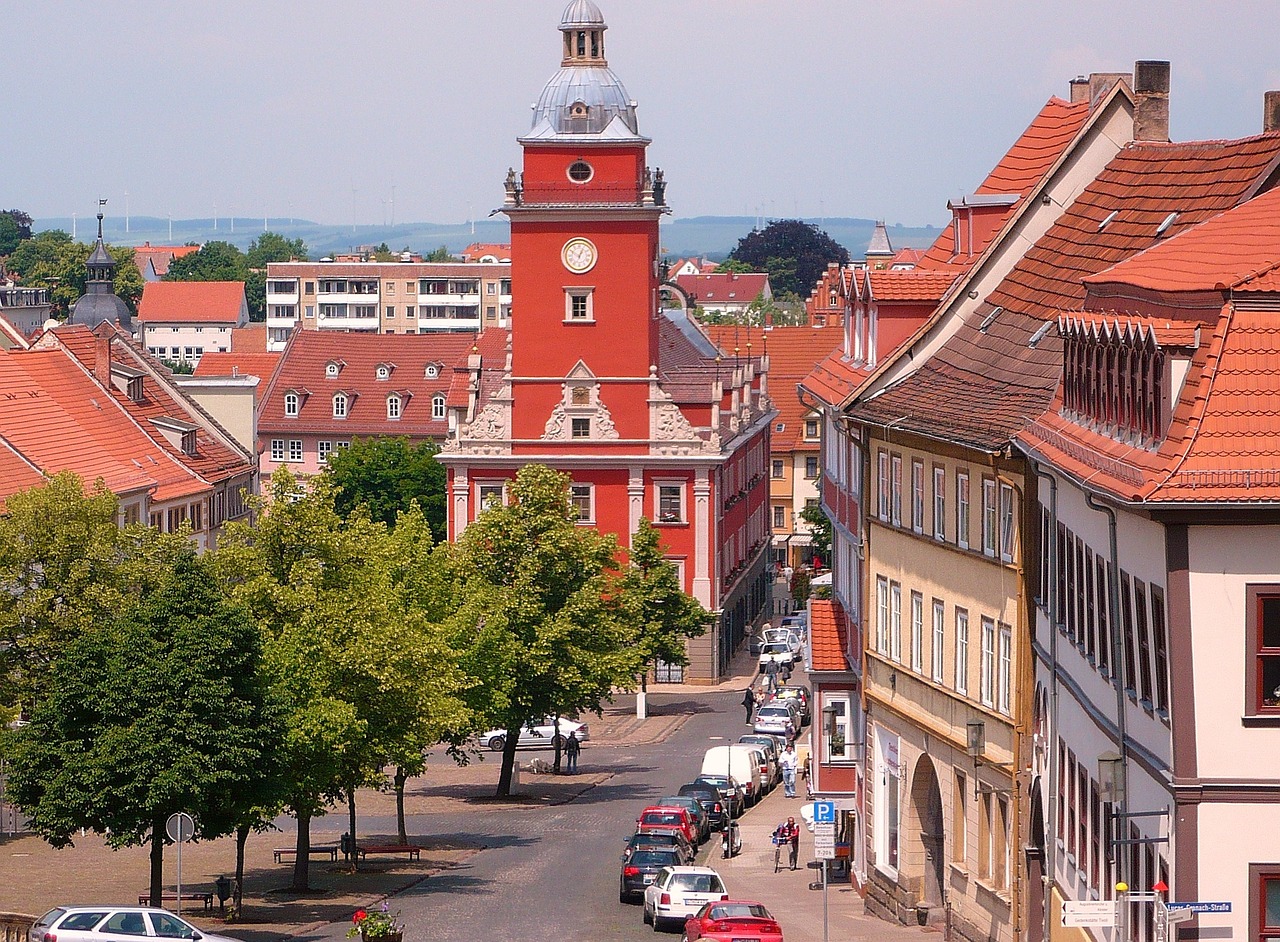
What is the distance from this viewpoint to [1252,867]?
24656 mm

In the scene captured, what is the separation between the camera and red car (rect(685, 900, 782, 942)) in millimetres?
42938

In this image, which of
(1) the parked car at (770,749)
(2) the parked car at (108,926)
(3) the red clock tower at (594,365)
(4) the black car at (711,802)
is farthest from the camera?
(3) the red clock tower at (594,365)

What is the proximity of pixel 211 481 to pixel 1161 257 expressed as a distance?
234 feet

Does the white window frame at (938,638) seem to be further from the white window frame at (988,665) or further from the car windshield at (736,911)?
the car windshield at (736,911)

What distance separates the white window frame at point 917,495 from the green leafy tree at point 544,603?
2781cm

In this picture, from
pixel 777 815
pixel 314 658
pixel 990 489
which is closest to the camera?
pixel 990 489

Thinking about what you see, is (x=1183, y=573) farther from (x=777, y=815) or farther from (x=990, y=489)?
(x=777, y=815)

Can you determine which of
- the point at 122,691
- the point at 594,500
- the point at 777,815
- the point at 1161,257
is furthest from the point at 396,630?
the point at 594,500

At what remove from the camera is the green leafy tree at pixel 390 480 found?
127 metres

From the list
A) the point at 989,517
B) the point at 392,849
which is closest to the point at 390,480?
the point at 392,849

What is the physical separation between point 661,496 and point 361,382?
48969 mm

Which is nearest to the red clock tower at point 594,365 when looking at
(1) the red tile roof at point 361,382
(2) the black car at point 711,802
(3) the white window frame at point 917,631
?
(2) the black car at point 711,802

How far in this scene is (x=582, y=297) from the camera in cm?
10706

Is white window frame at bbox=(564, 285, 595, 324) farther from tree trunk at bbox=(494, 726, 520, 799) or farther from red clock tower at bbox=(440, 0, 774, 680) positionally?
tree trunk at bbox=(494, 726, 520, 799)
